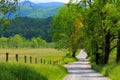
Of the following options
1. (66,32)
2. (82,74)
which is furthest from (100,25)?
(66,32)

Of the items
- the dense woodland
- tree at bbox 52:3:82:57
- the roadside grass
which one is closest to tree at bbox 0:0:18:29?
the roadside grass

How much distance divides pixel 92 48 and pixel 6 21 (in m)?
48.2

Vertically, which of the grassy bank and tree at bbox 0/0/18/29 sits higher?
tree at bbox 0/0/18/29

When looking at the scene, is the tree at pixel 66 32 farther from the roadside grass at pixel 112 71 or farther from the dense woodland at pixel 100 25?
the roadside grass at pixel 112 71

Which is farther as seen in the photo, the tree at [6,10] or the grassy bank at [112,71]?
the grassy bank at [112,71]

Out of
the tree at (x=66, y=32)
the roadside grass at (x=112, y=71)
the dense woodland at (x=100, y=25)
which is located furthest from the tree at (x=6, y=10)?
the tree at (x=66, y=32)

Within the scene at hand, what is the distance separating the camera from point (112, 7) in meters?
50.1

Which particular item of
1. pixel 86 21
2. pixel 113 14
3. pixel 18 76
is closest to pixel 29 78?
pixel 18 76

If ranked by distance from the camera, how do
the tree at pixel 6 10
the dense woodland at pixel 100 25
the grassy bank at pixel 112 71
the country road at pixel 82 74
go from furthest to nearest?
the dense woodland at pixel 100 25, the country road at pixel 82 74, the grassy bank at pixel 112 71, the tree at pixel 6 10

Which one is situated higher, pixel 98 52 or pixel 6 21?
pixel 6 21

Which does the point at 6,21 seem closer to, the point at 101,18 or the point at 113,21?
the point at 113,21

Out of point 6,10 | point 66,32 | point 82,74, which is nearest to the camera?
point 6,10

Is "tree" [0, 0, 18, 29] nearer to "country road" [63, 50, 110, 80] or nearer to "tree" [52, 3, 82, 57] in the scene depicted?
"country road" [63, 50, 110, 80]

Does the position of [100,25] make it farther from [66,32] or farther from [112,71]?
[66,32]
